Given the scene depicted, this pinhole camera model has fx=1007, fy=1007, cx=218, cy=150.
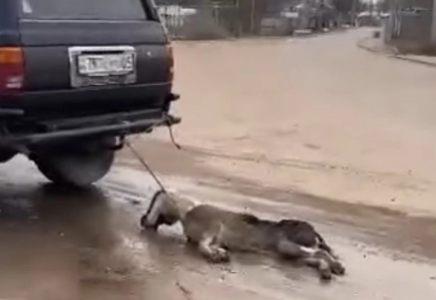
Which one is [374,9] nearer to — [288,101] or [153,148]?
[288,101]

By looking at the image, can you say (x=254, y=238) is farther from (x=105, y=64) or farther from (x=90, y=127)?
(x=105, y=64)

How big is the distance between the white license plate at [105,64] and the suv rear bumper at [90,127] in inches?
12.0

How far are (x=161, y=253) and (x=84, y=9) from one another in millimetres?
1790

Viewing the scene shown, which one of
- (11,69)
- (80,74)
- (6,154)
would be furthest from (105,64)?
(6,154)

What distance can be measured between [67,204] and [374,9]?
73252 mm

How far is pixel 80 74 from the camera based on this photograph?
6543 millimetres

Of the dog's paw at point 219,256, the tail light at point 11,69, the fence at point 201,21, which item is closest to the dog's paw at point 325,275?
the dog's paw at point 219,256

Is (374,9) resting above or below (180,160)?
below

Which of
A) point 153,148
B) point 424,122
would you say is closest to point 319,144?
point 153,148

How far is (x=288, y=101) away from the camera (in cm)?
1688

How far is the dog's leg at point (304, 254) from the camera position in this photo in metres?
5.99

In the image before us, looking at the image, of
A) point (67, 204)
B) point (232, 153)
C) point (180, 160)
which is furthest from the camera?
point (232, 153)

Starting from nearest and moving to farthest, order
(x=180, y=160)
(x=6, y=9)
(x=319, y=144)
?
1. (x=6, y=9)
2. (x=180, y=160)
3. (x=319, y=144)

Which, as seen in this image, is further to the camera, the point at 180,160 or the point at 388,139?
the point at 388,139
